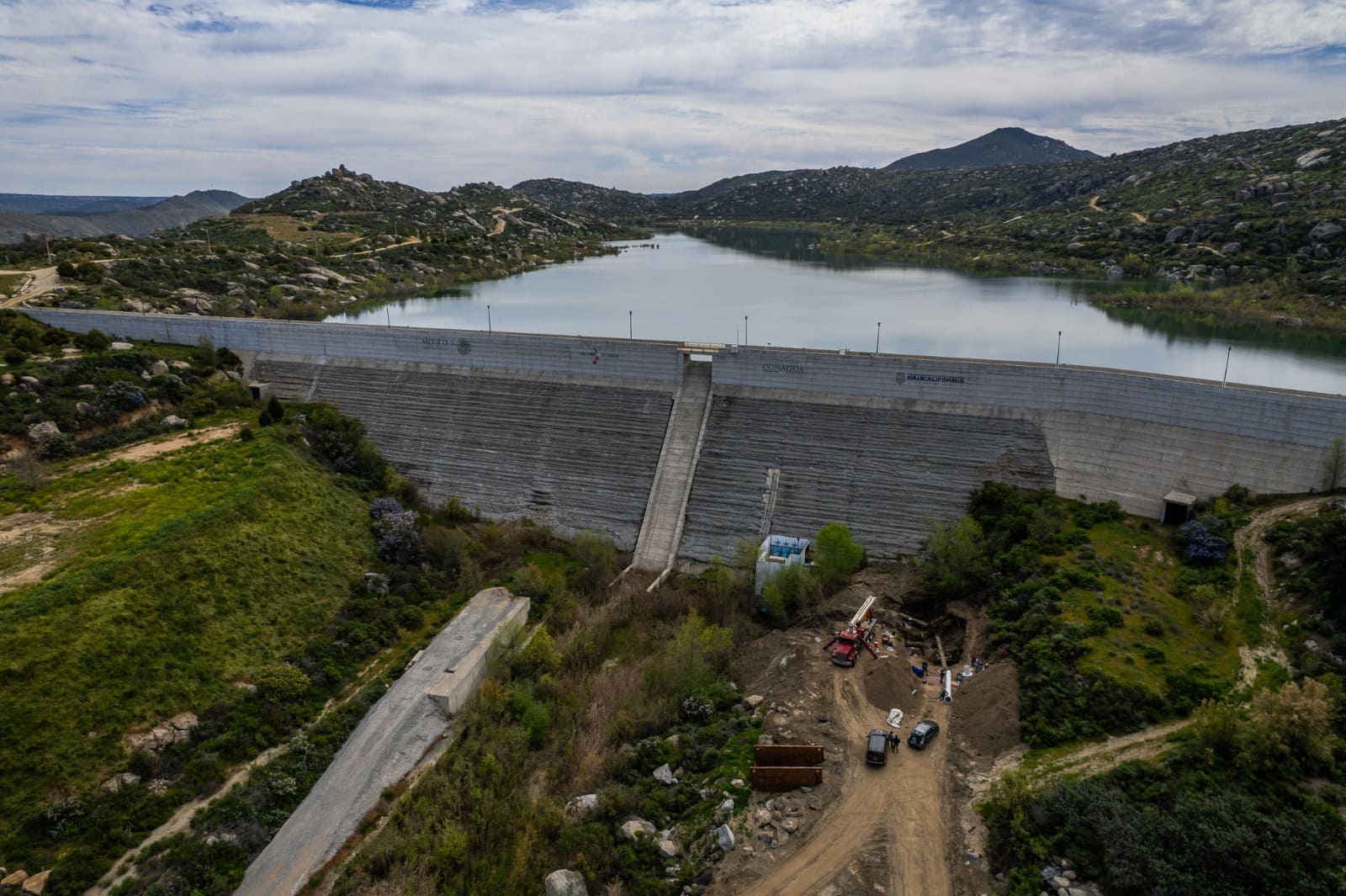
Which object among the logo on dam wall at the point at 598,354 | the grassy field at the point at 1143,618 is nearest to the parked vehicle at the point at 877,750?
the grassy field at the point at 1143,618

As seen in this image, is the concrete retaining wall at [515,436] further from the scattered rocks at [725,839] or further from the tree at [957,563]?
the scattered rocks at [725,839]

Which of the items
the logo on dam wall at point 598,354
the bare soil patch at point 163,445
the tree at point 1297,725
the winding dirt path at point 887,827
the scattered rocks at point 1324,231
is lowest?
the winding dirt path at point 887,827

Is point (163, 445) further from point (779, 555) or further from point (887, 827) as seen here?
point (887, 827)

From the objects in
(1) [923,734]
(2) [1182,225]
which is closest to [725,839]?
(1) [923,734]

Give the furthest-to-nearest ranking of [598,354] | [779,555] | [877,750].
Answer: [598,354] → [779,555] → [877,750]

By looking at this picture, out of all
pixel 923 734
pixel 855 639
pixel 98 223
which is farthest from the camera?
pixel 98 223

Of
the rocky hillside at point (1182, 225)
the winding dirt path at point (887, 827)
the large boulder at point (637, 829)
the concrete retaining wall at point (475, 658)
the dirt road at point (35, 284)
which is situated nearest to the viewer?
the winding dirt path at point (887, 827)

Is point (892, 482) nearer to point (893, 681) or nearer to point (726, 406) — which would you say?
point (726, 406)
